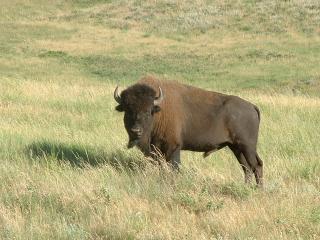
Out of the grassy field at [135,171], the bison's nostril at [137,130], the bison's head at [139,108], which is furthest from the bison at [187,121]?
the grassy field at [135,171]

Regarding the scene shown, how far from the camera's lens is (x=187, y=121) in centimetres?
841

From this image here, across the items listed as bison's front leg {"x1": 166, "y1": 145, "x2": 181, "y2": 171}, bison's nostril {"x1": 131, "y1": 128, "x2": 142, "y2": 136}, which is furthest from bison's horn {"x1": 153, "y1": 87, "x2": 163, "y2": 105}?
bison's front leg {"x1": 166, "y1": 145, "x2": 181, "y2": 171}

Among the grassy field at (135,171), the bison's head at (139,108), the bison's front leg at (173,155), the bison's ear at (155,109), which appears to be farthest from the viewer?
the bison's front leg at (173,155)

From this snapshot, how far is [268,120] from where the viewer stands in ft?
40.7

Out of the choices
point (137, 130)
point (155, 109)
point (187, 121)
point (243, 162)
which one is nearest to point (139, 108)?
point (155, 109)

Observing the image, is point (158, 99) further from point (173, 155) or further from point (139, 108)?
point (173, 155)

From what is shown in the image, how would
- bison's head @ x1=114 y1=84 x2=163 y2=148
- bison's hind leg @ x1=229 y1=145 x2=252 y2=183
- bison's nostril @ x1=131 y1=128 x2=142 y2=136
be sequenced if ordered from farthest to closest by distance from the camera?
bison's hind leg @ x1=229 y1=145 x2=252 y2=183 → bison's head @ x1=114 y1=84 x2=163 y2=148 → bison's nostril @ x1=131 y1=128 x2=142 y2=136

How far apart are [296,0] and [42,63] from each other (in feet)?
74.8

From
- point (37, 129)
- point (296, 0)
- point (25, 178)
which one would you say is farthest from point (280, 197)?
point (296, 0)

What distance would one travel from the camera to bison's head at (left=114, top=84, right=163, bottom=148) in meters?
7.73

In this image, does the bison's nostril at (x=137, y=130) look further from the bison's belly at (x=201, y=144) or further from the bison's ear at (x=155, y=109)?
the bison's belly at (x=201, y=144)

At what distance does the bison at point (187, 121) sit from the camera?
7.84m

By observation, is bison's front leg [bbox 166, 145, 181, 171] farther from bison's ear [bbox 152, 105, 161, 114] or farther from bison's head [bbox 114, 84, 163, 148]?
bison's ear [bbox 152, 105, 161, 114]

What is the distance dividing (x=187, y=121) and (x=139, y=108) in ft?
2.99
